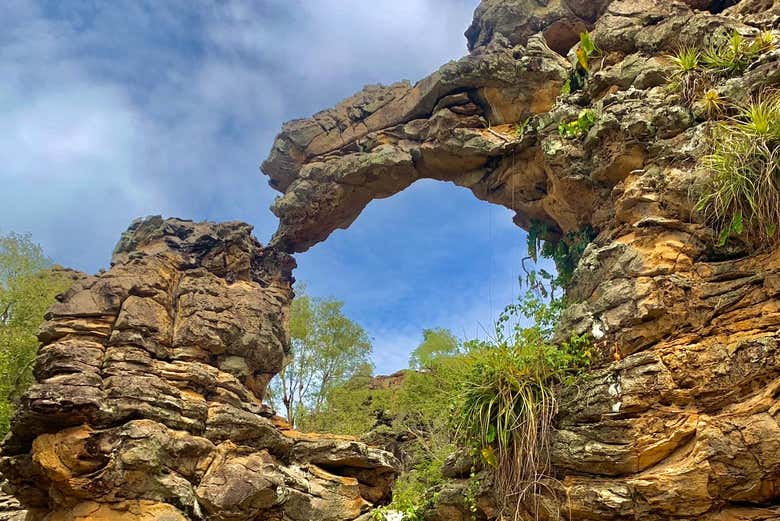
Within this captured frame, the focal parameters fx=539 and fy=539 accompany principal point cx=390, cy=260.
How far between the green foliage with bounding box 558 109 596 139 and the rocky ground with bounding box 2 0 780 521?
176 millimetres

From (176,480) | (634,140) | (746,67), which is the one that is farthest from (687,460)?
(176,480)

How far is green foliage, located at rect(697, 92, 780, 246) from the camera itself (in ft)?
18.8

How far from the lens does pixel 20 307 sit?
67.8ft

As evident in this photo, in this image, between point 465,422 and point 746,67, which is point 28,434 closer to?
point 465,422

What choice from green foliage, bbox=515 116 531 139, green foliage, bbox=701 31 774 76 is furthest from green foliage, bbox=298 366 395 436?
green foliage, bbox=701 31 774 76

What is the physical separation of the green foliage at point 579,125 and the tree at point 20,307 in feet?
57.0

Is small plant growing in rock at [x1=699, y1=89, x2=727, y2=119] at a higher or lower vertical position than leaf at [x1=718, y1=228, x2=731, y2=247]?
higher

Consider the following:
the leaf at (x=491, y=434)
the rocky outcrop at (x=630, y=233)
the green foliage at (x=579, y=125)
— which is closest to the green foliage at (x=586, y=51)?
the rocky outcrop at (x=630, y=233)

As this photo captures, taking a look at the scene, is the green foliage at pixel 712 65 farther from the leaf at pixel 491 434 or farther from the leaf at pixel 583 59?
the leaf at pixel 491 434

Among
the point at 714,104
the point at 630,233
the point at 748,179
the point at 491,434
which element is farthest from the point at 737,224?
the point at 491,434

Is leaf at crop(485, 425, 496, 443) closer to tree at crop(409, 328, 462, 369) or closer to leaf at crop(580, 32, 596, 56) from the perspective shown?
leaf at crop(580, 32, 596, 56)

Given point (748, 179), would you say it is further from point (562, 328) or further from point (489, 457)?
point (489, 457)

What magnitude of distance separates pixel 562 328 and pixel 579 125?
156 inches

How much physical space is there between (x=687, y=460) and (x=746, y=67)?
5440 mm
